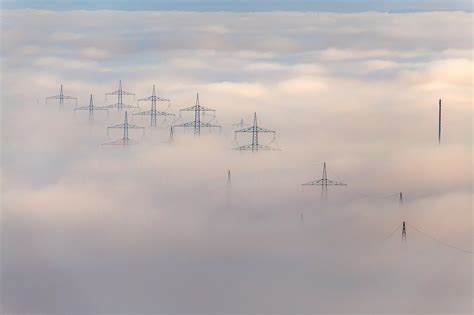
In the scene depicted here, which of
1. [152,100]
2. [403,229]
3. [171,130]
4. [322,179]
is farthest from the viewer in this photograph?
[152,100]

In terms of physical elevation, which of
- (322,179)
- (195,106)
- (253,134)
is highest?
(195,106)

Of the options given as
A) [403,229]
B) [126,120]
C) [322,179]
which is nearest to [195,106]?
[126,120]

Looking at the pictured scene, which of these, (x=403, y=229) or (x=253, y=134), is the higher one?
(x=253, y=134)

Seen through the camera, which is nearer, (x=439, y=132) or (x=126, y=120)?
(x=439, y=132)

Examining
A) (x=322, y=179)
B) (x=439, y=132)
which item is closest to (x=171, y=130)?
(x=322, y=179)

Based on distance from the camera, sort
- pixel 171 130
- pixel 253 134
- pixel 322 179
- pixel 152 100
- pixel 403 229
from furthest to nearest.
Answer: pixel 152 100 → pixel 171 130 → pixel 253 134 → pixel 322 179 → pixel 403 229

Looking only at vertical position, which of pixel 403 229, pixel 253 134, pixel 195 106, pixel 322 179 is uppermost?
pixel 195 106

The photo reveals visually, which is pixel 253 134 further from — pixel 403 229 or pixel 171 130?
pixel 403 229

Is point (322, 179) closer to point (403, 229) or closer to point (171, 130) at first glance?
point (403, 229)

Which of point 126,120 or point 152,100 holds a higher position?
point 152,100
